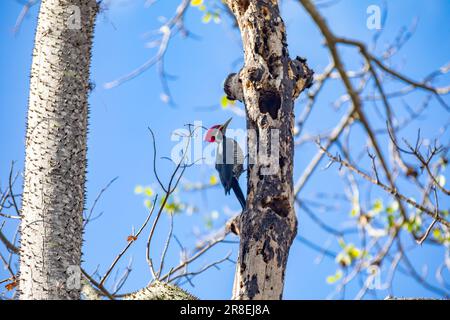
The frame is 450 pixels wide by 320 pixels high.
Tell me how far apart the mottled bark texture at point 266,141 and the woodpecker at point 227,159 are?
2.67 ft

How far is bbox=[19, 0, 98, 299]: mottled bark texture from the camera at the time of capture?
3.18 meters

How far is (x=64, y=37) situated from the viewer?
3.59 meters

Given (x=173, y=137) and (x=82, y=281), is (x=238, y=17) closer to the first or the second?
(x=173, y=137)

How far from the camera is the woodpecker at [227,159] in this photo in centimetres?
473

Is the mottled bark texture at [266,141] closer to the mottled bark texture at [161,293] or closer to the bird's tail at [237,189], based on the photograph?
the mottled bark texture at [161,293]

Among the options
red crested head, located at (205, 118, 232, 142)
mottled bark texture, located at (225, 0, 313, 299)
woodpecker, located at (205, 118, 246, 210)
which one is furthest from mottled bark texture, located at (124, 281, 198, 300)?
red crested head, located at (205, 118, 232, 142)

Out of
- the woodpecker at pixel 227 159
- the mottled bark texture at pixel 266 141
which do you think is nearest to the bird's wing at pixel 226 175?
the woodpecker at pixel 227 159

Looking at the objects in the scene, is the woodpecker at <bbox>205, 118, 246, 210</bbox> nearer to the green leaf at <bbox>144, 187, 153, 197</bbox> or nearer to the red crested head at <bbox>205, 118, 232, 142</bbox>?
the red crested head at <bbox>205, 118, 232, 142</bbox>

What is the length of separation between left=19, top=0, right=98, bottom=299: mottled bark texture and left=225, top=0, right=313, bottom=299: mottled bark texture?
884 mm

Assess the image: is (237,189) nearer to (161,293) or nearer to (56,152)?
(161,293)

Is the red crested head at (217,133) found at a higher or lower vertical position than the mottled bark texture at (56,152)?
higher
